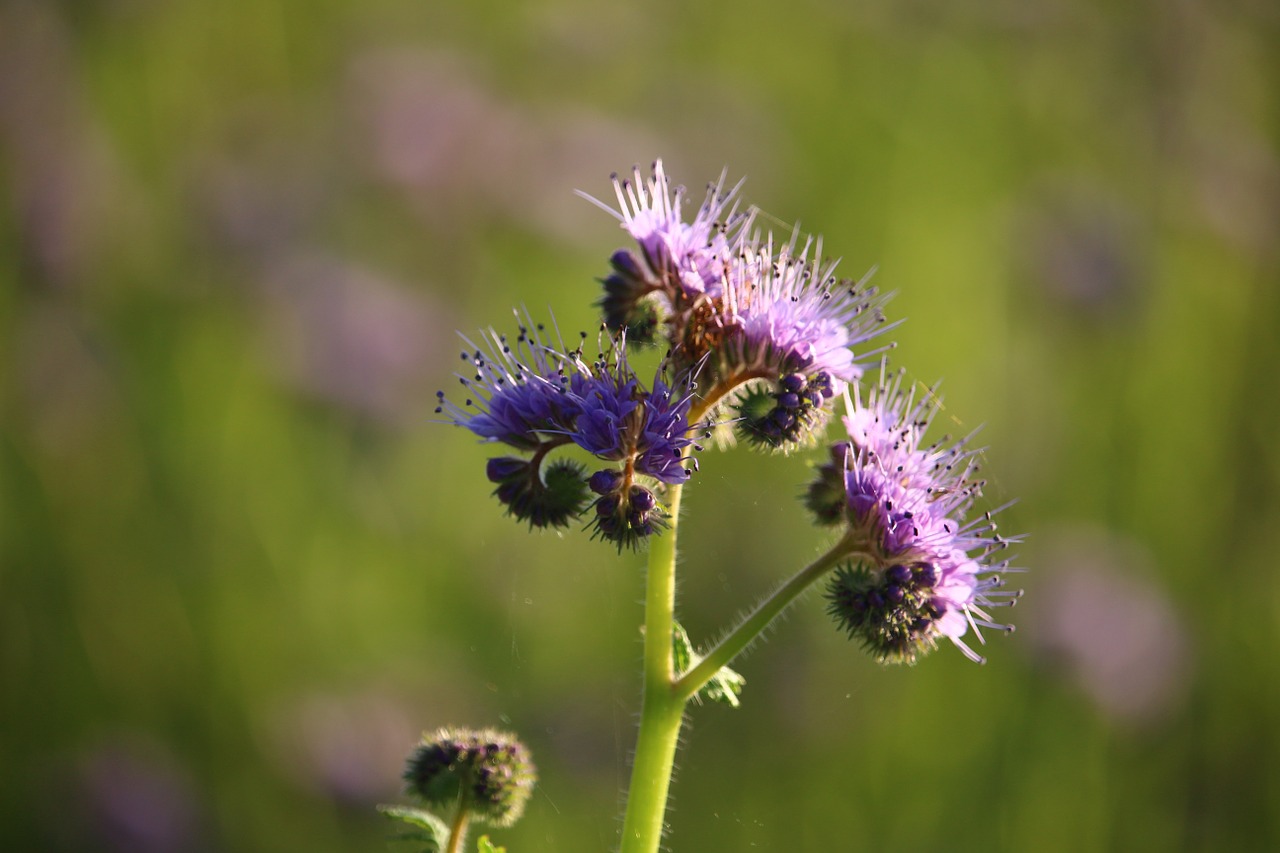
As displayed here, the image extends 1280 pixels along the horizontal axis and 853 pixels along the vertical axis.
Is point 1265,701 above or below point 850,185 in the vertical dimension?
below

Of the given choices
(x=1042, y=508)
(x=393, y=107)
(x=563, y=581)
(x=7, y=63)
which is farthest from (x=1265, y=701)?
(x=7, y=63)

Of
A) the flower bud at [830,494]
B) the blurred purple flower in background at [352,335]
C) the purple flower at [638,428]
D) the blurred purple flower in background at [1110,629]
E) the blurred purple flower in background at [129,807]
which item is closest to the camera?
the purple flower at [638,428]

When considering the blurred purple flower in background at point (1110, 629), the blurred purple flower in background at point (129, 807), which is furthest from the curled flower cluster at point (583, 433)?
the blurred purple flower in background at point (1110, 629)

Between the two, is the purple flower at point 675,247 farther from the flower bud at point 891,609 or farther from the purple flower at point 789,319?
the flower bud at point 891,609

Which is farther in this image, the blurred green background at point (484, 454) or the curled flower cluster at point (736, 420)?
the blurred green background at point (484, 454)

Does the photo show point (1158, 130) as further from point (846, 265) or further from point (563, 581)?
point (563, 581)

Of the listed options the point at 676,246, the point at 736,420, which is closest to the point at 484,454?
the point at 676,246

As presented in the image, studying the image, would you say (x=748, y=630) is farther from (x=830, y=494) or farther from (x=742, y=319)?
(x=742, y=319)

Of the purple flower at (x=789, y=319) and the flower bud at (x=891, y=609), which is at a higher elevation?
the purple flower at (x=789, y=319)
